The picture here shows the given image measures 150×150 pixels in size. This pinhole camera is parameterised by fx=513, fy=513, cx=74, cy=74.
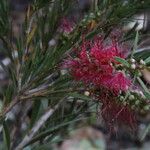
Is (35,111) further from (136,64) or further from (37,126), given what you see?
(136,64)

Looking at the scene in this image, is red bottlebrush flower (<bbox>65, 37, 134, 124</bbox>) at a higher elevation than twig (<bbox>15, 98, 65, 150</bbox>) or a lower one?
higher

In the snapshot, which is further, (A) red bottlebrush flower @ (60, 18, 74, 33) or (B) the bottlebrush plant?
(A) red bottlebrush flower @ (60, 18, 74, 33)

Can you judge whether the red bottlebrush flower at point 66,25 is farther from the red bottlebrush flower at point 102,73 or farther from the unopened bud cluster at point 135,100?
the unopened bud cluster at point 135,100

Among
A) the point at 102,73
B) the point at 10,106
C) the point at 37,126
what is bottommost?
the point at 37,126

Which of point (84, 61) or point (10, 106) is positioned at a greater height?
point (84, 61)

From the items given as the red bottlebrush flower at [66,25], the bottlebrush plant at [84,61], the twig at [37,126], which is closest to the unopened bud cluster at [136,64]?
the bottlebrush plant at [84,61]

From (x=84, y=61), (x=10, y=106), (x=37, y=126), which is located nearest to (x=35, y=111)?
(x=37, y=126)

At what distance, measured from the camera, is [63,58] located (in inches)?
39.0

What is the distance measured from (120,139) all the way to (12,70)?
186cm

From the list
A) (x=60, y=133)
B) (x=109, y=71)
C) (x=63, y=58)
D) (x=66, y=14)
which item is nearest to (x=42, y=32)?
(x=66, y=14)

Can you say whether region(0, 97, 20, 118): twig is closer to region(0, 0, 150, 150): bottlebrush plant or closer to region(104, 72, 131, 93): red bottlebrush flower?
region(0, 0, 150, 150): bottlebrush plant

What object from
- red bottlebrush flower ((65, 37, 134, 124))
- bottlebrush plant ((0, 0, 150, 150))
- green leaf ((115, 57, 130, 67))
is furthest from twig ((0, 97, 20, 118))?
green leaf ((115, 57, 130, 67))

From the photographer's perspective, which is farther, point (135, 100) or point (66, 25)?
point (66, 25)

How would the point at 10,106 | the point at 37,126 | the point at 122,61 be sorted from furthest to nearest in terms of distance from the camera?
the point at 37,126 < the point at 10,106 < the point at 122,61
